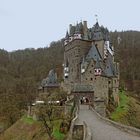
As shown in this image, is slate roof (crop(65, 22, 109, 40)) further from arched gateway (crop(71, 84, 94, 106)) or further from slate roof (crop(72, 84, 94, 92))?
arched gateway (crop(71, 84, 94, 106))

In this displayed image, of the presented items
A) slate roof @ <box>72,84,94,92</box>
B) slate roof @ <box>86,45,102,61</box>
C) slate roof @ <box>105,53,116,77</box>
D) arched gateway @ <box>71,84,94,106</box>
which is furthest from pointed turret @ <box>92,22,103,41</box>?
arched gateway @ <box>71,84,94,106</box>

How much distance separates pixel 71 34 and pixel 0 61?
77.0 metres

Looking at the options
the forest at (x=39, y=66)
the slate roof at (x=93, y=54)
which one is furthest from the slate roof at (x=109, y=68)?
the forest at (x=39, y=66)

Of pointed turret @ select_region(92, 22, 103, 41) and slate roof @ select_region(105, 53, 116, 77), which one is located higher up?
pointed turret @ select_region(92, 22, 103, 41)

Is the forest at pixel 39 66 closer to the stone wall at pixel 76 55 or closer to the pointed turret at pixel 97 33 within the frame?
the stone wall at pixel 76 55

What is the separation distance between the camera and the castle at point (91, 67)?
5666 centimetres

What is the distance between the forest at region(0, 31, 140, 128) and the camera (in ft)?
309

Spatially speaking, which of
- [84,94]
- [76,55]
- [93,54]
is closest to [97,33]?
[93,54]

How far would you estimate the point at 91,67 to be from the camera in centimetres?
5819

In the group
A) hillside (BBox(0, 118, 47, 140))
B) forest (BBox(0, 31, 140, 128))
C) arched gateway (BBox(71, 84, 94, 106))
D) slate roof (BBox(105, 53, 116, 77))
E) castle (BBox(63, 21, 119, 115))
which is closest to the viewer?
hillside (BBox(0, 118, 47, 140))

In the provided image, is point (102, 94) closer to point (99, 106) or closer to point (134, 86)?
point (99, 106)

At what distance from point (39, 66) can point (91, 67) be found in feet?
216

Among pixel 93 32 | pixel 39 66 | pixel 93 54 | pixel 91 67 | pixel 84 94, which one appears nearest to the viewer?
pixel 84 94

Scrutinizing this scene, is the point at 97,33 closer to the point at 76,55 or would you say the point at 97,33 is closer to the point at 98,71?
the point at 76,55
